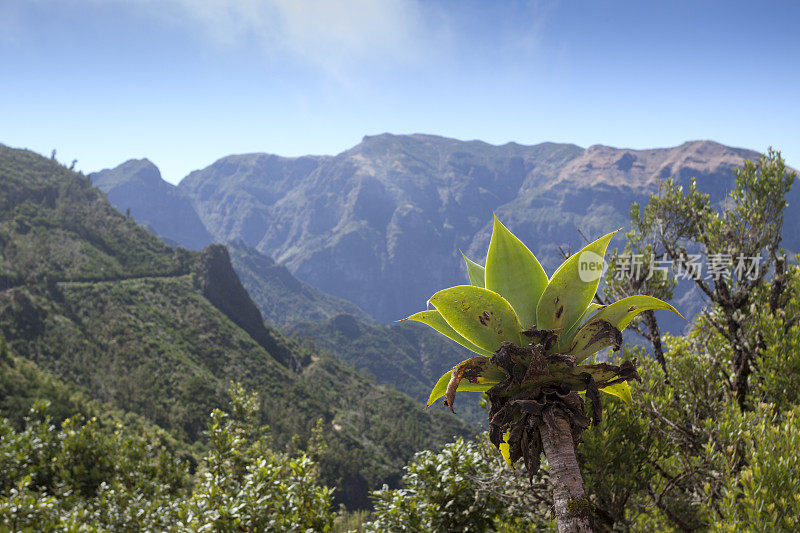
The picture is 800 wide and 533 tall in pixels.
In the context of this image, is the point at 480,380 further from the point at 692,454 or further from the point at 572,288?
the point at 692,454

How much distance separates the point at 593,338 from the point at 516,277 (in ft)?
1.69

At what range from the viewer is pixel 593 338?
2.38m

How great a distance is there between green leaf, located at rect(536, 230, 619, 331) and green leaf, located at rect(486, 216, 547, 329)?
107 millimetres

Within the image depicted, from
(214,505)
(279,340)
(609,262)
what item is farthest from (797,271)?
(279,340)

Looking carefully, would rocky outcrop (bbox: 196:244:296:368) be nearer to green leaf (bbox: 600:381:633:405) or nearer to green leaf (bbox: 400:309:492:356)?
green leaf (bbox: 400:309:492:356)

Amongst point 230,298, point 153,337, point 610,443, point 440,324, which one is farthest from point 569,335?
point 230,298

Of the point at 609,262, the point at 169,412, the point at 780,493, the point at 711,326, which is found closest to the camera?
the point at 780,493

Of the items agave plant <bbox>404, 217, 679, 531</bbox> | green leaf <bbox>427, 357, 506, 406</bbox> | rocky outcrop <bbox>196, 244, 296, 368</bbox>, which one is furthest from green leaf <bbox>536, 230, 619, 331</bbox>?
rocky outcrop <bbox>196, 244, 296, 368</bbox>

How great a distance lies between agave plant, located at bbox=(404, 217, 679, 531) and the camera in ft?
7.31

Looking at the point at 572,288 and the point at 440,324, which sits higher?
Answer: the point at 572,288

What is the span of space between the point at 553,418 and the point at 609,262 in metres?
7.59

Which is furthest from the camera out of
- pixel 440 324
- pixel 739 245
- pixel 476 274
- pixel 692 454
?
pixel 739 245

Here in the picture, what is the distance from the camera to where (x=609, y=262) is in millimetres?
8992

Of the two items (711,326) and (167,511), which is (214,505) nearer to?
(167,511)
